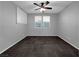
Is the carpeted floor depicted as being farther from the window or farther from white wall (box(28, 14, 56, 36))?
the window

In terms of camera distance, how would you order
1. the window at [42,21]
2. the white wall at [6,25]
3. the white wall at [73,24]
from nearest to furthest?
the white wall at [6,25] → the white wall at [73,24] → the window at [42,21]

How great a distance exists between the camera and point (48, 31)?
30.7 ft

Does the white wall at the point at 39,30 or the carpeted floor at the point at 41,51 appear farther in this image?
the white wall at the point at 39,30

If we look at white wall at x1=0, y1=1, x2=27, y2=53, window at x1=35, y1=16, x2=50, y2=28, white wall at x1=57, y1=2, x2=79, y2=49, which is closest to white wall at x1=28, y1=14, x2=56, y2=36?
window at x1=35, y1=16, x2=50, y2=28

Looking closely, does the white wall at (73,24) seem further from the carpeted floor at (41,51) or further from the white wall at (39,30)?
the white wall at (39,30)

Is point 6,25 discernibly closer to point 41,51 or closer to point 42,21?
point 41,51

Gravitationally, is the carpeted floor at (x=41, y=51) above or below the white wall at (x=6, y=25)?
below

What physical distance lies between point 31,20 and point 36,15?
2.21 ft

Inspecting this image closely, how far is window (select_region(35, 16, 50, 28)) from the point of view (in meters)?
9.30

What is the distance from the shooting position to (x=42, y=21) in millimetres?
9320

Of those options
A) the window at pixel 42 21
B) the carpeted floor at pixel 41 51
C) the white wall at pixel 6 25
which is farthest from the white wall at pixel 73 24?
the window at pixel 42 21

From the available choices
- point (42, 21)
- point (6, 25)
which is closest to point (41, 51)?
point (6, 25)

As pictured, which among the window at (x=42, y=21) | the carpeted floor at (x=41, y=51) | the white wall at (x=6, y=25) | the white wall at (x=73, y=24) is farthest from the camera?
the window at (x=42, y=21)

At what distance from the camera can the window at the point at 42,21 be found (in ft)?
30.5
